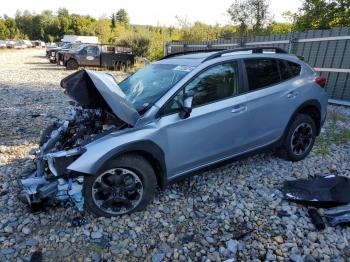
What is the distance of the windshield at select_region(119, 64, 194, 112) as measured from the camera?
3586 mm

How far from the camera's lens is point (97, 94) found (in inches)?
138

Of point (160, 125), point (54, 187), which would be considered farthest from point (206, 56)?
point (54, 187)

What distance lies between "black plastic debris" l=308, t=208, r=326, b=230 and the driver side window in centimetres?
169

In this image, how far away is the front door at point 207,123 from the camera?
3.42m

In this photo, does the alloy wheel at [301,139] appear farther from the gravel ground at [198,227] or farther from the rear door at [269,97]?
the rear door at [269,97]

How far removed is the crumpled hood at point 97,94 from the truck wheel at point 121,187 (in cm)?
47

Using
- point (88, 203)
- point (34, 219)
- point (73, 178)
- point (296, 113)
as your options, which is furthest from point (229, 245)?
point (296, 113)

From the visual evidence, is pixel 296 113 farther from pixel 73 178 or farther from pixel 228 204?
pixel 73 178

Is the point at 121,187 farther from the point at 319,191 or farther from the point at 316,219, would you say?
the point at 319,191

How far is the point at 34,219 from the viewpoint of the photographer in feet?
10.9

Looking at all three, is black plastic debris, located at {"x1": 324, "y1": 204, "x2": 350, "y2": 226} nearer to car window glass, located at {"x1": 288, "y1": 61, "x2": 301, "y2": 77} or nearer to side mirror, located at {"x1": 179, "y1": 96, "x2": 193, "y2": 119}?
side mirror, located at {"x1": 179, "y1": 96, "x2": 193, "y2": 119}

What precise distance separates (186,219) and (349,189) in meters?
2.09

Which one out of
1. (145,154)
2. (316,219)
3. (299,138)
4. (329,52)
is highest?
(329,52)

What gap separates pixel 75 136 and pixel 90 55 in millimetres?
16663
